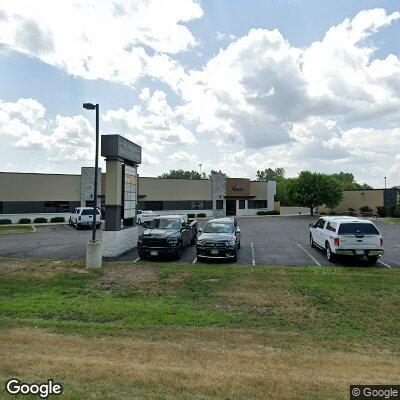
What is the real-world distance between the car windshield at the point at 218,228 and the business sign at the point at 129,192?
12.9 ft

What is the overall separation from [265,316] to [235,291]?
2063 mm

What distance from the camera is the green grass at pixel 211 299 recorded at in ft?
30.5

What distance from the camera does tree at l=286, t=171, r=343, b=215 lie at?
54562 millimetres

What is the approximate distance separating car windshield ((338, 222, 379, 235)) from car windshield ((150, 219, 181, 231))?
7.42 m

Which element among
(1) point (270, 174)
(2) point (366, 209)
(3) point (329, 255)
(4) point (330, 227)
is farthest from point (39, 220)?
(1) point (270, 174)

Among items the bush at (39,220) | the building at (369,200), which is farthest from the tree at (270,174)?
the bush at (39,220)

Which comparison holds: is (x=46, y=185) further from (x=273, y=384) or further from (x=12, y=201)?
(x=273, y=384)

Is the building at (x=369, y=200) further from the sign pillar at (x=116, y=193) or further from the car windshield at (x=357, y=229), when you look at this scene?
the sign pillar at (x=116, y=193)

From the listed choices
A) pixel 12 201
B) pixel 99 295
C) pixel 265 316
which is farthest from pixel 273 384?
pixel 12 201

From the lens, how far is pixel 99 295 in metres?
11.6

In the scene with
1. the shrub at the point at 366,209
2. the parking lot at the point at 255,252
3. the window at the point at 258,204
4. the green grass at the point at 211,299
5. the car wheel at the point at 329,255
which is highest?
the window at the point at 258,204

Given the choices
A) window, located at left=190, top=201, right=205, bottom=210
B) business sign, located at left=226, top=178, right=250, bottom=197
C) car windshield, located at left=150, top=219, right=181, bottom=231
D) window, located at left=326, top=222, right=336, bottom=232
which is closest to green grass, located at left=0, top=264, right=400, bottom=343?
window, located at left=326, top=222, right=336, bottom=232

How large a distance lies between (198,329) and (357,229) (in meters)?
9.73

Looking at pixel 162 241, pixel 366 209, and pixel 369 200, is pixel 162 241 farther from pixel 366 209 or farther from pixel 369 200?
pixel 369 200
